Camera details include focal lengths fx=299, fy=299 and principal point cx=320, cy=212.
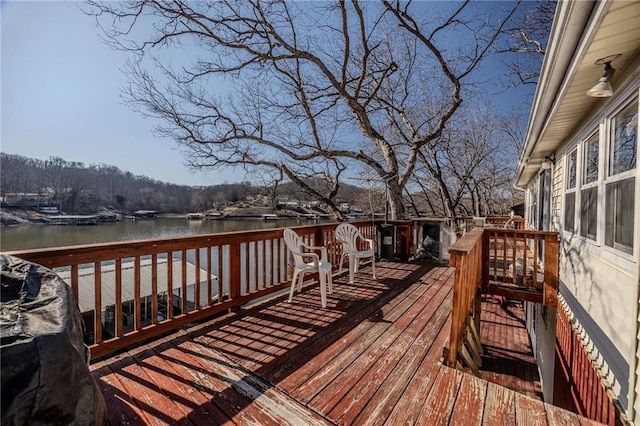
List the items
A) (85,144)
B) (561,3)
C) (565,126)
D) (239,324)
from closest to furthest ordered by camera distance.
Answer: (561,3) < (239,324) < (565,126) < (85,144)

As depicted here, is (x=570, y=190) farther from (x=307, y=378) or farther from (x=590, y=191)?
(x=307, y=378)

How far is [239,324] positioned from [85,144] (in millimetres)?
10032

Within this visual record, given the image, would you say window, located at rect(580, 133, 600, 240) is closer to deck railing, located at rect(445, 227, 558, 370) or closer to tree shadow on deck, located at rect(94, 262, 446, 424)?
deck railing, located at rect(445, 227, 558, 370)

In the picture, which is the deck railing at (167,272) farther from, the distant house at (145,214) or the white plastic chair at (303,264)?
the distant house at (145,214)

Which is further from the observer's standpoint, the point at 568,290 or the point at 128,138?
the point at 128,138

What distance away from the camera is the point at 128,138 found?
8750mm

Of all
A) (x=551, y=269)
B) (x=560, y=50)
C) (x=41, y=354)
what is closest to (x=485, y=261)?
(x=551, y=269)

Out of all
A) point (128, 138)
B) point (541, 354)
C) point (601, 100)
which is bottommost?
point (541, 354)

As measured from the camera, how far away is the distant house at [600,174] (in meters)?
1.79

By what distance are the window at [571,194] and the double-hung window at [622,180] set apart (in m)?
1.38

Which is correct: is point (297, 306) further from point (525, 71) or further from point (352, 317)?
point (525, 71)

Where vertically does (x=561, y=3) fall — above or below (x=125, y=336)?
above

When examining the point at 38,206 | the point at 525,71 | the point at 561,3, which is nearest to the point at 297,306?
the point at 561,3

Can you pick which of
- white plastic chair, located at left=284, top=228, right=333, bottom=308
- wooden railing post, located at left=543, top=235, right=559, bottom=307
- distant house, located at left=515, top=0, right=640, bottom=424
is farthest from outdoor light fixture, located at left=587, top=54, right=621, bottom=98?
white plastic chair, located at left=284, top=228, right=333, bottom=308
